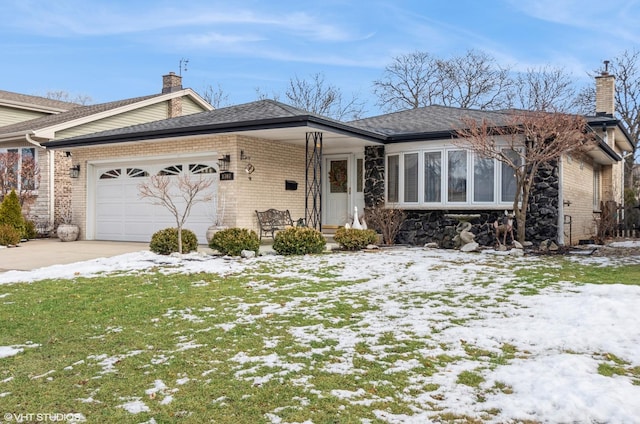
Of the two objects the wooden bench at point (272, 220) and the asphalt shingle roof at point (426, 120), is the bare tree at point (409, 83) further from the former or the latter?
the wooden bench at point (272, 220)

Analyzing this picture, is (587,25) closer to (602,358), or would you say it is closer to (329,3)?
(329,3)

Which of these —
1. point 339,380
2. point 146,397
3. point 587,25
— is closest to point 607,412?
point 339,380

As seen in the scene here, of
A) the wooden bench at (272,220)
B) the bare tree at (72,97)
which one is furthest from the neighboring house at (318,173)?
the bare tree at (72,97)

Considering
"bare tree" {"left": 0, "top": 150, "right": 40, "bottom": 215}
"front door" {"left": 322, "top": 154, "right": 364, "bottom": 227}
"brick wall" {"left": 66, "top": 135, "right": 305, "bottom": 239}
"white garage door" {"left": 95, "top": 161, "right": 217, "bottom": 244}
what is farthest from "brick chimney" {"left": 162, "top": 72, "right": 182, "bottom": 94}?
"front door" {"left": 322, "top": 154, "right": 364, "bottom": 227}

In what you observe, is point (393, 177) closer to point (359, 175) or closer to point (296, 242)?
point (359, 175)

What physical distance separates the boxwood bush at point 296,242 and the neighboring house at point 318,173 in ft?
6.16

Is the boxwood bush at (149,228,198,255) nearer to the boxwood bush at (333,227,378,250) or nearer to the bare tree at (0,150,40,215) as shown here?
the boxwood bush at (333,227,378,250)

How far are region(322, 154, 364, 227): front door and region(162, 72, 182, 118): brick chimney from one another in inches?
364

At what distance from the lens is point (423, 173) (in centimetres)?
1310

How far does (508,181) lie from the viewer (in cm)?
1222

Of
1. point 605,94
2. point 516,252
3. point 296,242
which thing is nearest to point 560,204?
point 516,252

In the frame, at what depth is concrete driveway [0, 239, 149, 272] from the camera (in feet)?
32.5

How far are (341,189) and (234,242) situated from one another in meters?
5.32

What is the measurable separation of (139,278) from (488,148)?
7.45 meters
